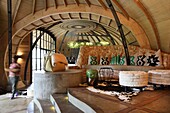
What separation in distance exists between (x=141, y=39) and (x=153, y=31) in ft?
2.49

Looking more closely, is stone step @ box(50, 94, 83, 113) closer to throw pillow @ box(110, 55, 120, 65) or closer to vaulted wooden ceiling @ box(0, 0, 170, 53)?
throw pillow @ box(110, 55, 120, 65)

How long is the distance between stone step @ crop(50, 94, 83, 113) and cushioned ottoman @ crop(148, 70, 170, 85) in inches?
76.6

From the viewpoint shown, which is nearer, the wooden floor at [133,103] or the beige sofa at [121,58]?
the wooden floor at [133,103]

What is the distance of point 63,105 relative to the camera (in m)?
3.17

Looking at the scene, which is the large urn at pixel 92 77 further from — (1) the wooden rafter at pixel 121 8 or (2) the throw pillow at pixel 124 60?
(1) the wooden rafter at pixel 121 8

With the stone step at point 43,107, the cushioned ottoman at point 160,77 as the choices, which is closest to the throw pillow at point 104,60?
the cushioned ottoman at point 160,77

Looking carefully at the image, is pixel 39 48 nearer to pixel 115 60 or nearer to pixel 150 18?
pixel 115 60

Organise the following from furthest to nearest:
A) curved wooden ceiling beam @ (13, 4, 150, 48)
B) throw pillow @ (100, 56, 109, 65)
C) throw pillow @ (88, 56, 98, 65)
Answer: curved wooden ceiling beam @ (13, 4, 150, 48)
throw pillow @ (88, 56, 98, 65)
throw pillow @ (100, 56, 109, 65)

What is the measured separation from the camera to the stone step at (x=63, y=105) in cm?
286

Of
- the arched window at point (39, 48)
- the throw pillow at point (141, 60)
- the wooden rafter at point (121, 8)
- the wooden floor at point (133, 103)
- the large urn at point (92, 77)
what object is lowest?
the wooden floor at point (133, 103)

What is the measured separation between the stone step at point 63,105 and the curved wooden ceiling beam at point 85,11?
5192 mm

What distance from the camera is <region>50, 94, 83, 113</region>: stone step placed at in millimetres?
2863

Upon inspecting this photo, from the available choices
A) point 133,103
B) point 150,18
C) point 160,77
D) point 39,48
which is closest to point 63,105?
point 133,103

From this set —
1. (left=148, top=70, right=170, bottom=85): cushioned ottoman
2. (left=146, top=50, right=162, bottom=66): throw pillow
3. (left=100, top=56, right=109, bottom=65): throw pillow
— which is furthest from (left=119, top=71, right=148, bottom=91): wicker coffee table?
(left=100, top=56, right=109, bottom=65): throw pillow
